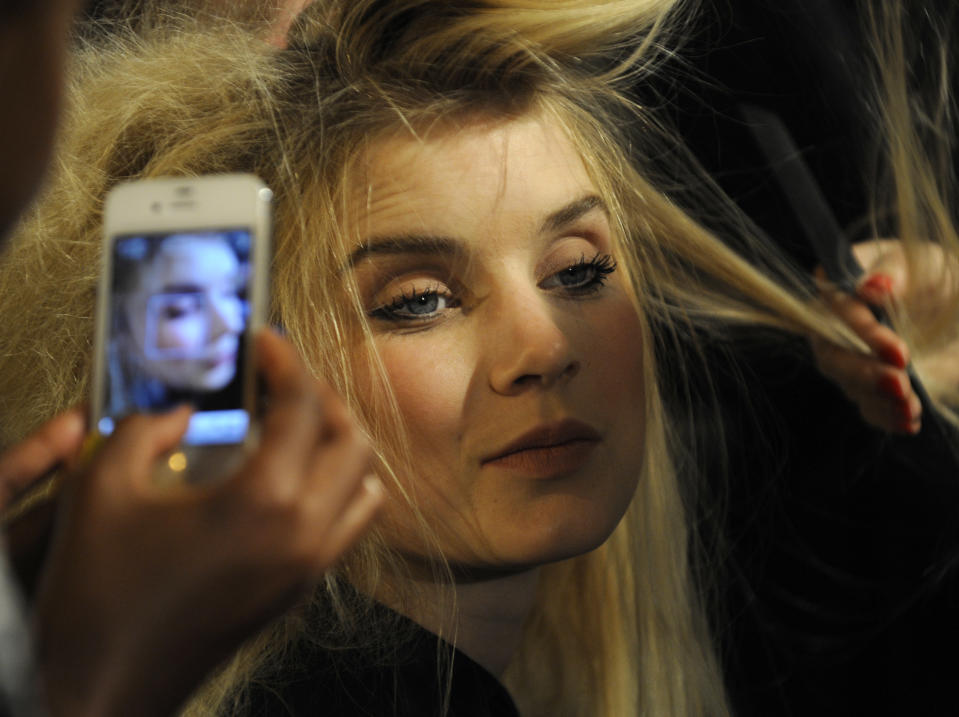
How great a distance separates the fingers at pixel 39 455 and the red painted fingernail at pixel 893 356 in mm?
808

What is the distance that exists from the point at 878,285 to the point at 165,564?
0.86m

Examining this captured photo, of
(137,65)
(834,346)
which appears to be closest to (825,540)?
(834,346)

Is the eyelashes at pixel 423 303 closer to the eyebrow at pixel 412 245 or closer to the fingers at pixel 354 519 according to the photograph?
the eyebrow at pixel 412 245

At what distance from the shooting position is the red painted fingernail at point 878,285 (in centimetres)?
100

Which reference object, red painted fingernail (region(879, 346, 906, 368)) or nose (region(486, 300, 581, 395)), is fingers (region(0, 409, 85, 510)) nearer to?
nose (region(486, 300, 581, 395))

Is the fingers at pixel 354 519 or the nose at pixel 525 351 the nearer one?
the fingers at pixel 354 519

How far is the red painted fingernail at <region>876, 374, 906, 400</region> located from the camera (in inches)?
39.1

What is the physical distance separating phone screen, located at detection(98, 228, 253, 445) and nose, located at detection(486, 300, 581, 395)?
30 cm

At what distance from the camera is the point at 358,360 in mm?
733

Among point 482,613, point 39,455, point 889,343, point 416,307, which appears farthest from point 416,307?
point 889,343

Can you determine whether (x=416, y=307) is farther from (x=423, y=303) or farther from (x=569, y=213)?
(x=569, y=213)

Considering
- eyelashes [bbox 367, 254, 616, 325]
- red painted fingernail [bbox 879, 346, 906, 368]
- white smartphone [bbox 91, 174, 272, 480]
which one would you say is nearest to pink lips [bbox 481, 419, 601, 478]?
eyelashes [bbox 367, 254, 616, 325]

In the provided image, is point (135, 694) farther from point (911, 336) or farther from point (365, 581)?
point (911, 336)

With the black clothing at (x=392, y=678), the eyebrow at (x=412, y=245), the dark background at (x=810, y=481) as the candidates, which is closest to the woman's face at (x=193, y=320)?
the eyebrow at (x=412, y=245)
